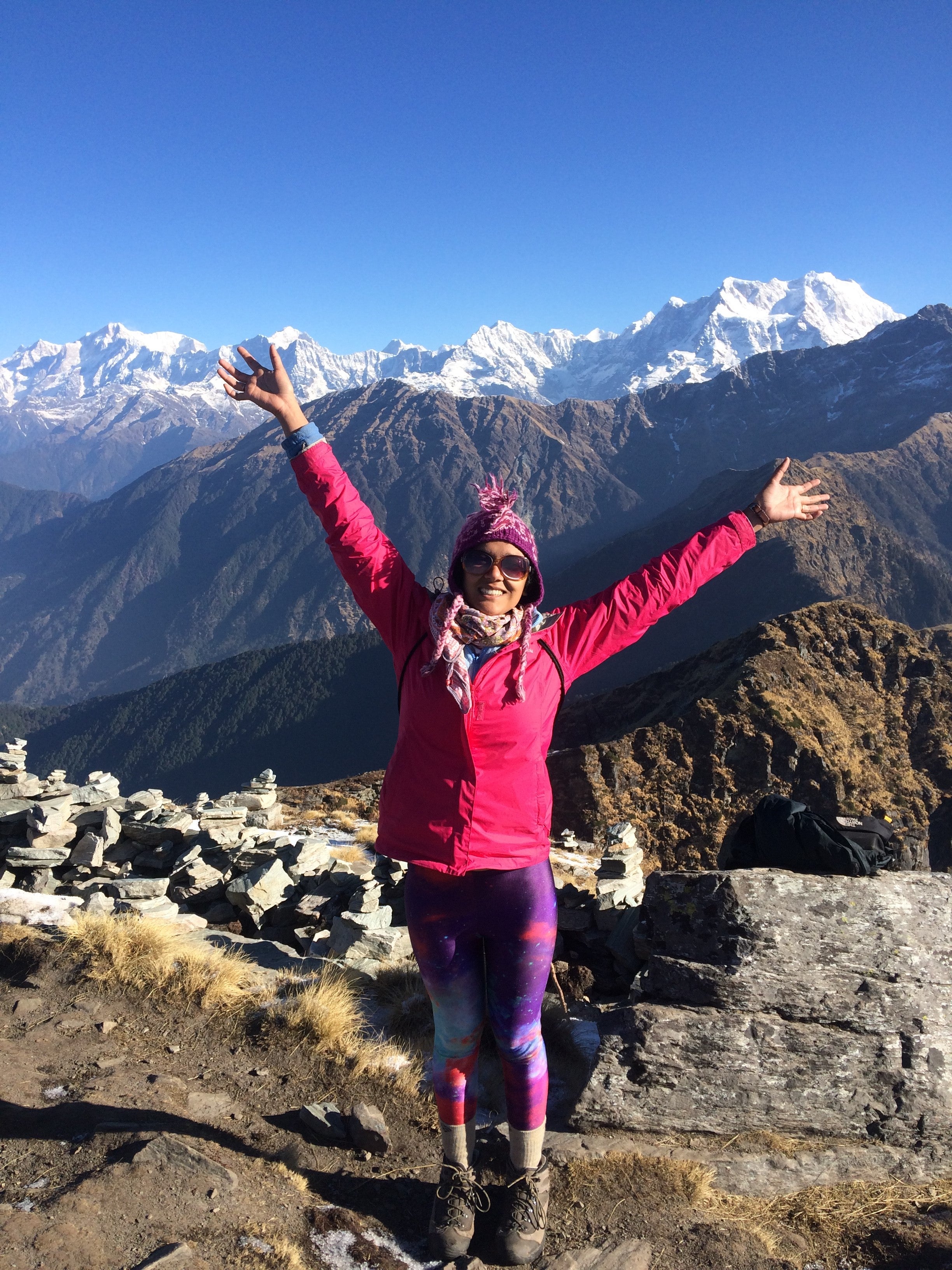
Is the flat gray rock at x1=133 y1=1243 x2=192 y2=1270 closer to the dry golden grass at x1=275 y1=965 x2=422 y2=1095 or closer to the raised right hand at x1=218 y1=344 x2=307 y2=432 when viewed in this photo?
the dry golden grass at x1=275 y1=965 x2=422 y2=1095

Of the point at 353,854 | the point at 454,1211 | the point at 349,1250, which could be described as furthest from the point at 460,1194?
the point at 353,854

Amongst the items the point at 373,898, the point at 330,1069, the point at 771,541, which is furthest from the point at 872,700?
the point at 771,541

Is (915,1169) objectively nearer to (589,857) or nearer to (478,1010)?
(478,1010)

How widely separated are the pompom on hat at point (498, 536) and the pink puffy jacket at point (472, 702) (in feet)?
0.63

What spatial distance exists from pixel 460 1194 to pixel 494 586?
9.26ft

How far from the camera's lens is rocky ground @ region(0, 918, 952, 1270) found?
132 inches

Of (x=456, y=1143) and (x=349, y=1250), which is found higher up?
(x=456, y=1143)

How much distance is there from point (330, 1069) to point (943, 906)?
4.06 meters

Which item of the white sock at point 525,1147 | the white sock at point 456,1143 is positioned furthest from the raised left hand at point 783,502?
the white sock at point 456,1143

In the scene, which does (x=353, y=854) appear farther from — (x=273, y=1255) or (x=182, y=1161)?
(x=273, y=1255)

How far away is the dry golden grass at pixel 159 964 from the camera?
18.2ft

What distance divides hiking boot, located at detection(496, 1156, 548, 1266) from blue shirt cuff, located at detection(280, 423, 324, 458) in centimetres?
356

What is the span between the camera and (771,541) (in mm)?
98062

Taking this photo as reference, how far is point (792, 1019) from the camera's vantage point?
15.1ft
